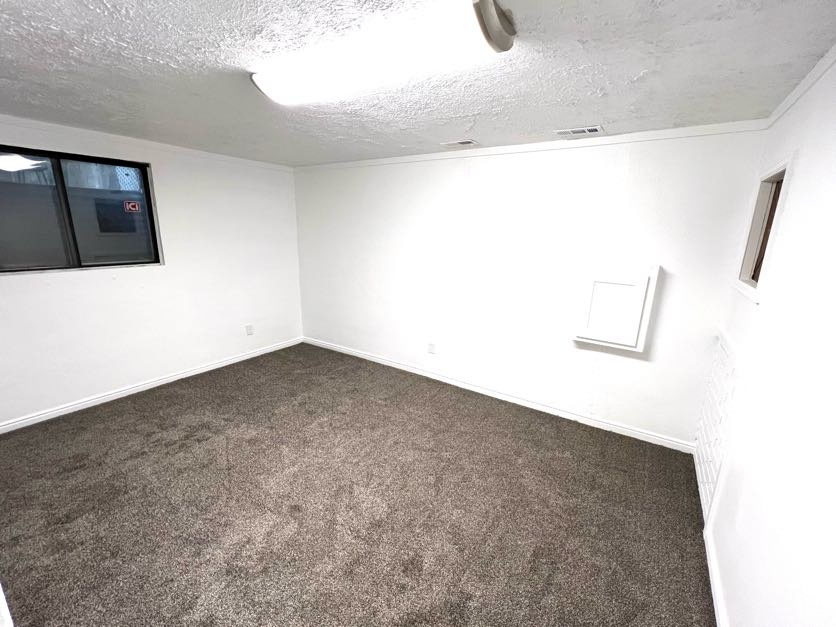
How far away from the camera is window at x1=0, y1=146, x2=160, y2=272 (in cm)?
252

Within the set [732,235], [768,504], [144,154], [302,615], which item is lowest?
[302,615]

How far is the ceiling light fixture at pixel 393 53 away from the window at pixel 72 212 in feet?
7.57

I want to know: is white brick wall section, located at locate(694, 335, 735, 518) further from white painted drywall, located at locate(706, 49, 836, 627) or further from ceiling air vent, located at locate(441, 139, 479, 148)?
ceiling air vent, located at locate(441, 139, 479, 148)

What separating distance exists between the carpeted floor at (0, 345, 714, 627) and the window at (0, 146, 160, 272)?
1.32 metres

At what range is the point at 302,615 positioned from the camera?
143 cm

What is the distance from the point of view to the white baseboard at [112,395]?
2.66 m

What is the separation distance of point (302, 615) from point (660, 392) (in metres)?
2.63

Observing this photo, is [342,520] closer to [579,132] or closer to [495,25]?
[495,25]

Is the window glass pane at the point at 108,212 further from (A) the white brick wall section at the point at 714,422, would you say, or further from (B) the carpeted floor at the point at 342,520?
(A) the white brick wall section at the point at 714,422

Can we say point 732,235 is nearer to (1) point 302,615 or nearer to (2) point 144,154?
(1) point 302,615

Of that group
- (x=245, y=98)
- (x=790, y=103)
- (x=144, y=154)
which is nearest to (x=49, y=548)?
(x=245, y=98)

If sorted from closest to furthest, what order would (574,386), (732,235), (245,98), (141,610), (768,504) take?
(768,504) → (141,610) → (245,98) → (732,235) → (574,386)

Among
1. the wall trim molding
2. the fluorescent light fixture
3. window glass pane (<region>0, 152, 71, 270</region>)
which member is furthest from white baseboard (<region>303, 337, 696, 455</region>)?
the fluorescent light fixture

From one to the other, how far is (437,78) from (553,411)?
266 centimetres
